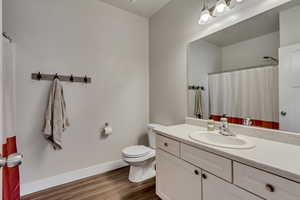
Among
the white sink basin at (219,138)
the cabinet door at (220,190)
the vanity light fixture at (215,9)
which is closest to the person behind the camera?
the cabinet door at (220,190)

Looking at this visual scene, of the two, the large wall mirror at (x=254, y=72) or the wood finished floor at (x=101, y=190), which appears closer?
the large wall mirror at (x=254, y=72)

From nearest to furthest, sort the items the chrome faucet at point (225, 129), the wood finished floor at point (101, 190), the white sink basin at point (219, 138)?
1. the white sink basin at point (219, 138)
2. the chrome faucet at point (225, 129)
3. the wood finished floor at point (101, 190)

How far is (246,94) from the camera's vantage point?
1.40 metres

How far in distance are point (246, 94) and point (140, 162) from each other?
1479mm

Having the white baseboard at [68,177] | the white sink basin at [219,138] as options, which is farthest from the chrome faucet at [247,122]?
the white baseboard at [68,177]

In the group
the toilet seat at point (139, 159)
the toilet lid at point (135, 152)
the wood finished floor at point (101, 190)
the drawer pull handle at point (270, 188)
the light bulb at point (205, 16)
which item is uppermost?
the light bulb at point (205, 16)

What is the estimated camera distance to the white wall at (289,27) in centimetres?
110

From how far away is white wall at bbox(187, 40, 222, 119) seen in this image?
1.67m

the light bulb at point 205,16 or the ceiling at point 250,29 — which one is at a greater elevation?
the light bulb at point 205,16

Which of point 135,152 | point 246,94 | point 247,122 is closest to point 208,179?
point 247,122

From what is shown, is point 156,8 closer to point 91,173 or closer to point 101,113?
point 101,113

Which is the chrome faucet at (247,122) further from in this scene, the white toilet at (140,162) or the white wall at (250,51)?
the white toilet at (140,162)

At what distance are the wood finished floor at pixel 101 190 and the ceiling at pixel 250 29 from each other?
6.40ft

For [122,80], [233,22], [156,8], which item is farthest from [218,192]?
[156,8]
